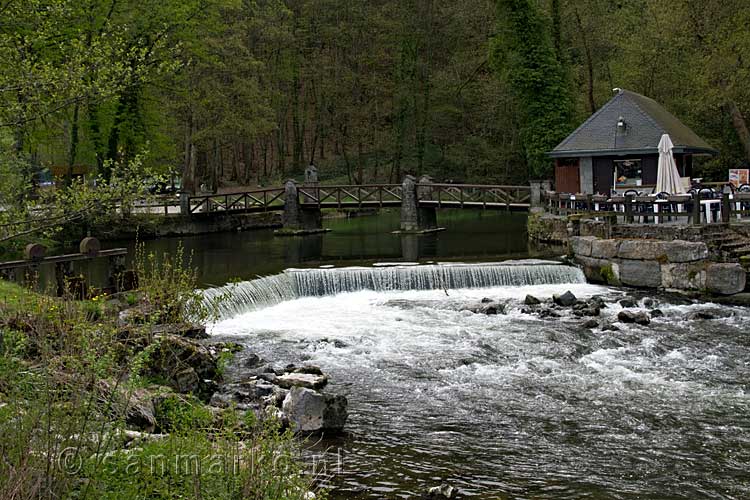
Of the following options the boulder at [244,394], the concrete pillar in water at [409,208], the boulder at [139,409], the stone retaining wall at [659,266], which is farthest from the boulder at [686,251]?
the boulder at [139,409]

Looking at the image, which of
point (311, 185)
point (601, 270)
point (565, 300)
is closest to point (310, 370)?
point (565, 300)

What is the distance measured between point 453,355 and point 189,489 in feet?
27.5

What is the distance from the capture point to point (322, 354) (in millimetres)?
13578

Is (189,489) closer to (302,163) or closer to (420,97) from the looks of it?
(420,97)

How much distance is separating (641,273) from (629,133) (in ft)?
29.4

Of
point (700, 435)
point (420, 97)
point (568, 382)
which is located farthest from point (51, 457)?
point (420, 97)

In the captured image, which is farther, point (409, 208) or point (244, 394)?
point (409, 208)

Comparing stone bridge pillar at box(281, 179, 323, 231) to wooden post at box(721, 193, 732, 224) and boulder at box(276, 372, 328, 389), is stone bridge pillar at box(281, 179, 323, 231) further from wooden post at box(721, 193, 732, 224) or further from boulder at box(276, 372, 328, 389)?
boulder at box(276, 372, 328, 389)

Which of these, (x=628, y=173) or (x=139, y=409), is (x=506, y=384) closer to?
(x=139, y=409)

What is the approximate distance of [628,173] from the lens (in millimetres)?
27062

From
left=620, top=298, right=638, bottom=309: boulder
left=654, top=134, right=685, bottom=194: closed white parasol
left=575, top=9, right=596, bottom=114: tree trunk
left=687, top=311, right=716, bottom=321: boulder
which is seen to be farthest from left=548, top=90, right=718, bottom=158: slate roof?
left=687, top=311, right=716, bottom=321: boulder

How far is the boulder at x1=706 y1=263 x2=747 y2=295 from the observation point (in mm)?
18047

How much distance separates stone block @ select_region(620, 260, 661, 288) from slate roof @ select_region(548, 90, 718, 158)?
24.3ft

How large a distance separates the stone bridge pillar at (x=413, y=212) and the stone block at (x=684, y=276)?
13.2 m
